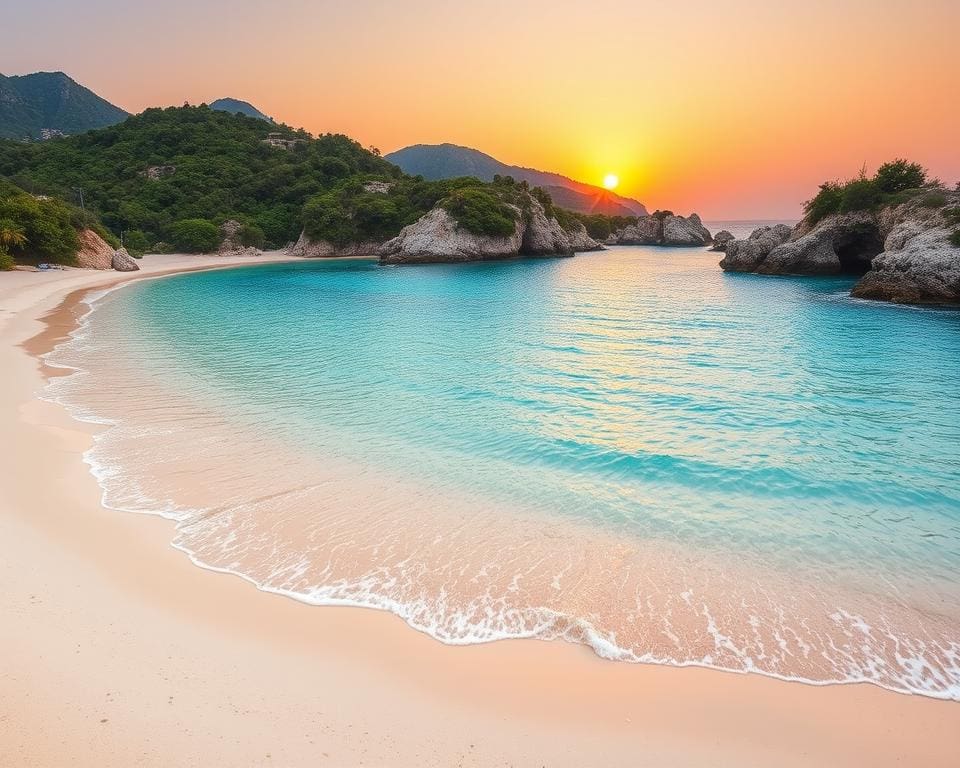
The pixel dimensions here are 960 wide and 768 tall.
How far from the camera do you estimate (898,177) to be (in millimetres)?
37656

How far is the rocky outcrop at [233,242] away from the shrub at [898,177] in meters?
71.9

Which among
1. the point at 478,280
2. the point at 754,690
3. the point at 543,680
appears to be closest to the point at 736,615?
the point at 754,690

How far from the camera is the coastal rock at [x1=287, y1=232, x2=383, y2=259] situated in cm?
Answer: 7438

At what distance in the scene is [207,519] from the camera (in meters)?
6.24

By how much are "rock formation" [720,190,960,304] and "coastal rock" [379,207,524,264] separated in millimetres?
31095

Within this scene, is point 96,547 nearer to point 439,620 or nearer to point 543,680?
point 439,620

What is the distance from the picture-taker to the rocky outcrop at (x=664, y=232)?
122 meters

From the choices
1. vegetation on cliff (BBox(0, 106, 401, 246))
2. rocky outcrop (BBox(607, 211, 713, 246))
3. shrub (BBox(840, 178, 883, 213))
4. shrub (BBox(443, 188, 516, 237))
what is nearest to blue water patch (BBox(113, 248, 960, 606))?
shrub (BBox(840, 178, 883, 213))

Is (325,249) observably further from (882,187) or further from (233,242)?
(882,187)

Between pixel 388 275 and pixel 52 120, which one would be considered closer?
pixel 388 275

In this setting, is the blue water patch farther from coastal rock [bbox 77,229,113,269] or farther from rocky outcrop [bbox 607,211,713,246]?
rocky outcrop [bbox 607,211,713,246]

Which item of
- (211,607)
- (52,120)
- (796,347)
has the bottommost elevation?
(211,607)

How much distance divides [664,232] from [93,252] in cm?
11427

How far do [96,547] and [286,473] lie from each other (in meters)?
2.46
